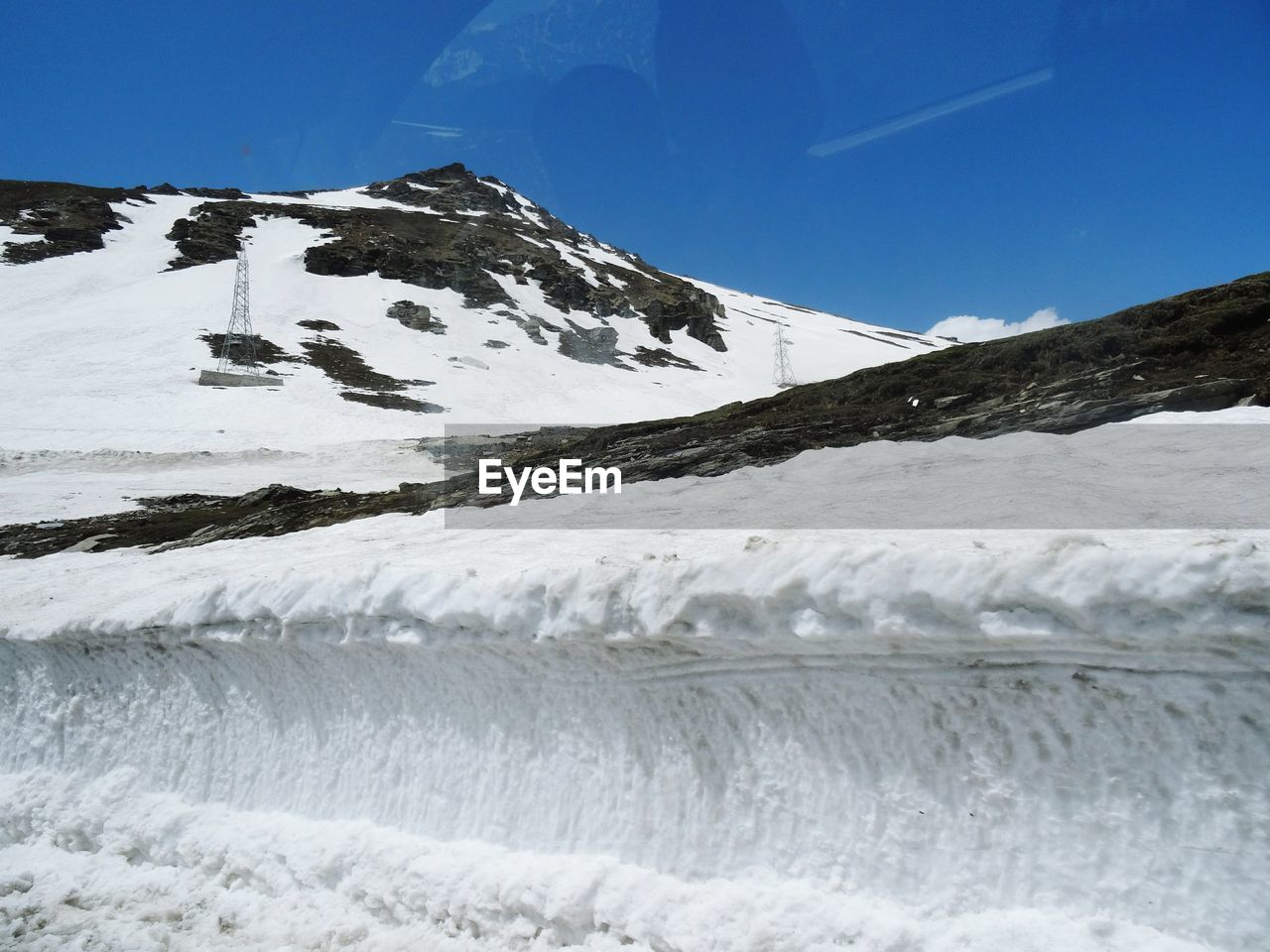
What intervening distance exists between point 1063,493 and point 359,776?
21.2ft

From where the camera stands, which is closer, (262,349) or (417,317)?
(262,349)

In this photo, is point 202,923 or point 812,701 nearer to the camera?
point 812,701

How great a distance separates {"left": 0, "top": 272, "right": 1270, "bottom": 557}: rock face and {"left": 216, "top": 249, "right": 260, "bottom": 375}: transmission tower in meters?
34.0

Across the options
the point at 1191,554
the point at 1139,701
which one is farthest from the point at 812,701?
the point at 1191,554

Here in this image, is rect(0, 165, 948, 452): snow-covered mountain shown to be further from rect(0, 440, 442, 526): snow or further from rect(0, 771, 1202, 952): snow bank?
rect(0, 771, 1202, 952): snow bank

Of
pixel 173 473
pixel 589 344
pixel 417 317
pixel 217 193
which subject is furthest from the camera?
pixel 217 193

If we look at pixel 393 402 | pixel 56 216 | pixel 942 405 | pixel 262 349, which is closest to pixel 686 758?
pixel 942 405

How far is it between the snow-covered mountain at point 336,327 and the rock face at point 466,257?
363 millimetres

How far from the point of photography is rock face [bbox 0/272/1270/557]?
9.34 m

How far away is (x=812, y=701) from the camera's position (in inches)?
175

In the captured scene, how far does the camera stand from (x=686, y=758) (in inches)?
185

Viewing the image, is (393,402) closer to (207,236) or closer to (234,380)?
(234,380)

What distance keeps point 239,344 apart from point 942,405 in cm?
5235

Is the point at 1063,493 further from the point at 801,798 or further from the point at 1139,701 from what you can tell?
the point at 801,798
